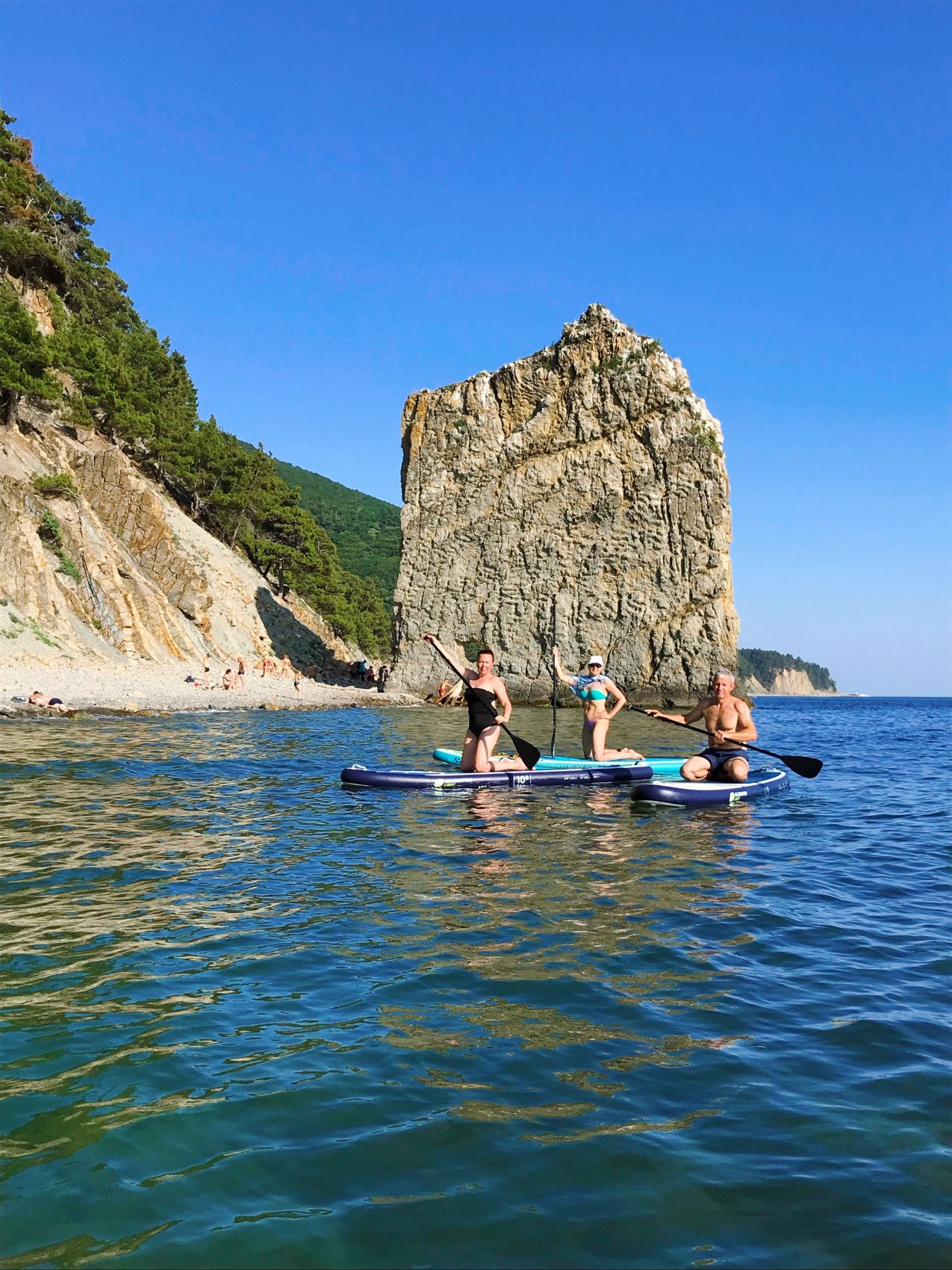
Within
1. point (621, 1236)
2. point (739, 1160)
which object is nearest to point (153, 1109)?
point (621, 1236)

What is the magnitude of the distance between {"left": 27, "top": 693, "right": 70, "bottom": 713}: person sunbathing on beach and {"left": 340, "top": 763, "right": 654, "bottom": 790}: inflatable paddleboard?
12051mm

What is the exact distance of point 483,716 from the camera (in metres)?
13.2

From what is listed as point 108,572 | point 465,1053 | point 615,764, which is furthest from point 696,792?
point 108,572

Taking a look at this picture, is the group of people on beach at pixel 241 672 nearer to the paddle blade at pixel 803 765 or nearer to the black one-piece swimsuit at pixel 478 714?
the black one-piece swimsuit at pixel 478 714

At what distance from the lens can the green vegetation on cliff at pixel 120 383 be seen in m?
36.8

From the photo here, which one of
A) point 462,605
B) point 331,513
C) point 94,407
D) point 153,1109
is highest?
point 331,513

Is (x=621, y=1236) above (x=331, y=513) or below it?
below

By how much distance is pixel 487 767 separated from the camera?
13.7 metres

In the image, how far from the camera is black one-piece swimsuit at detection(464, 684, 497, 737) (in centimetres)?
1294

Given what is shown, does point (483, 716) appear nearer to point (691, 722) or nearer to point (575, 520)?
point (691, 722)

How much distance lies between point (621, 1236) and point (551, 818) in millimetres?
8161

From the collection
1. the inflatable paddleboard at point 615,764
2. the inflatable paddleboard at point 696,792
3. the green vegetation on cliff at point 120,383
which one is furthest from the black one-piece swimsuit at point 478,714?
the green vegetation on cliff at point 120,383

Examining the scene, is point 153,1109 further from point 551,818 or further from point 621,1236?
point 551,818

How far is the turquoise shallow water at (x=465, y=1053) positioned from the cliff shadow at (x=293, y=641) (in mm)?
A: 36266
